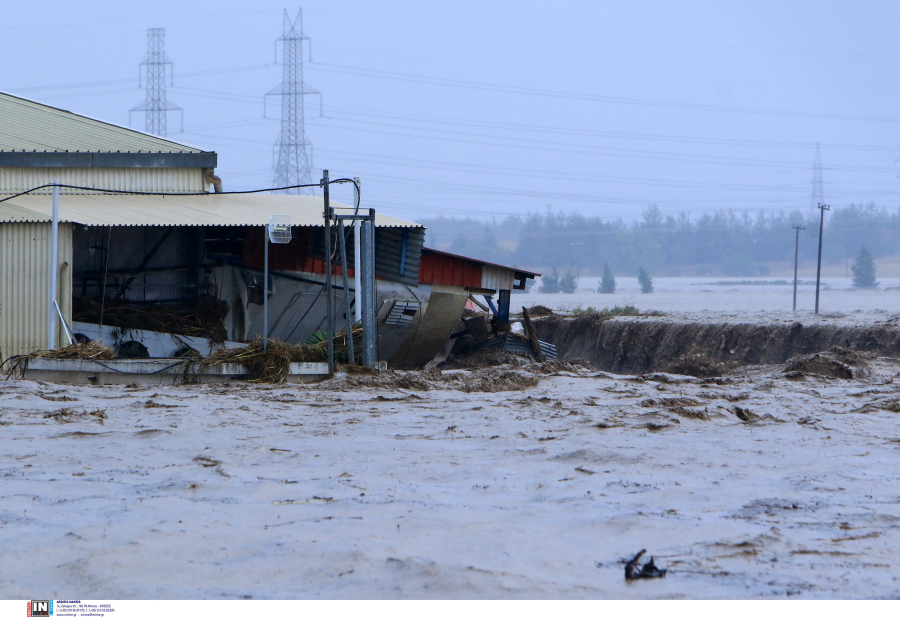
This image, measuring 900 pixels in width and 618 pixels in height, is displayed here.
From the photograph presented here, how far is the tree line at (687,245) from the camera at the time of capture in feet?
395

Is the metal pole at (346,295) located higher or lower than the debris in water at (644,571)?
higher

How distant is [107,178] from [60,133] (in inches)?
98.8

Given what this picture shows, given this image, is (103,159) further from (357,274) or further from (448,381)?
(448,381)

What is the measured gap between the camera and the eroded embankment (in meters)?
20.6

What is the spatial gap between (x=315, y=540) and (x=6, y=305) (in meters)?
11.0

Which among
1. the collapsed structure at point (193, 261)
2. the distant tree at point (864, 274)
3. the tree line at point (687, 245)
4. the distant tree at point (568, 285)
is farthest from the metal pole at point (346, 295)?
the tree line at point (687, 245)

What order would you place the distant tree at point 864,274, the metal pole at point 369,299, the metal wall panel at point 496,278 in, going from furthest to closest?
the distant tree at point 864,274 < the metal wall panel at point 496,278 < the metal pole at point 369,299

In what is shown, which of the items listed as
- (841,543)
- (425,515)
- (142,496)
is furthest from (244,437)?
(841,543)

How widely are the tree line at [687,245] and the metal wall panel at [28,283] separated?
4057 inches

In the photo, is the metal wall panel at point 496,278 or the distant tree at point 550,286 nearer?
the metal wall panel at point 496,278

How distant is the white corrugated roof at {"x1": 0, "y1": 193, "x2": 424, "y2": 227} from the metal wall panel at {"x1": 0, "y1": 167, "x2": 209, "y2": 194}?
0.52m

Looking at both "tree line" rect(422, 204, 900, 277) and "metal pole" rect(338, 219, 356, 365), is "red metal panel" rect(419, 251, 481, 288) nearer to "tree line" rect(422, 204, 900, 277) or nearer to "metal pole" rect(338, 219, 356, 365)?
"metal pole" rect(338, 219, 356, 365)

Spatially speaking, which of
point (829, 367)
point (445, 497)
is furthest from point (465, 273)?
point (445, 497)

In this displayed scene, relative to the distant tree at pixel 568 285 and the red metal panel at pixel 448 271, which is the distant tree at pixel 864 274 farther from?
the red metal panel at pixel 448 271
